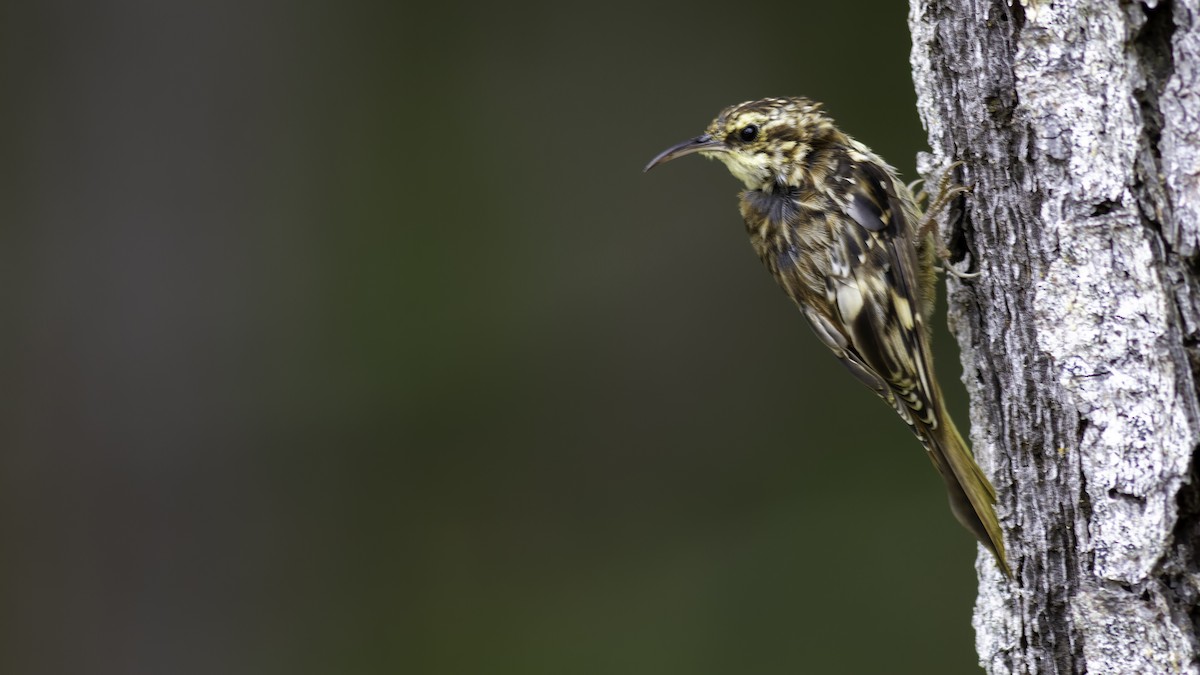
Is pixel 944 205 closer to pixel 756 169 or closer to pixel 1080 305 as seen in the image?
pixel 1080 305

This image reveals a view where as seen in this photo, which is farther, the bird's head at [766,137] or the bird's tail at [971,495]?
the bird's head at [766,137]

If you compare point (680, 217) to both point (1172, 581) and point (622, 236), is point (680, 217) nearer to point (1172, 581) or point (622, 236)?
point (622, 236)

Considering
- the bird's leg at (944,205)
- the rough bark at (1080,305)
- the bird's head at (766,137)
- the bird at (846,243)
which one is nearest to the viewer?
the rough bark at (1080,305)

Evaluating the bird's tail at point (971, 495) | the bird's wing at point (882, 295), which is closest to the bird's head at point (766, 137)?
the bird's wing at point (882, 295)

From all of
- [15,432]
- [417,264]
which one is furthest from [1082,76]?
[15,432]

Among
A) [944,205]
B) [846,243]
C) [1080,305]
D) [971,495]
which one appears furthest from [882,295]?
[1080,305]

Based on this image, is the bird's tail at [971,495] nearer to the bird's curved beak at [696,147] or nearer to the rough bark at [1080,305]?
the rough bark at [1080,305]
